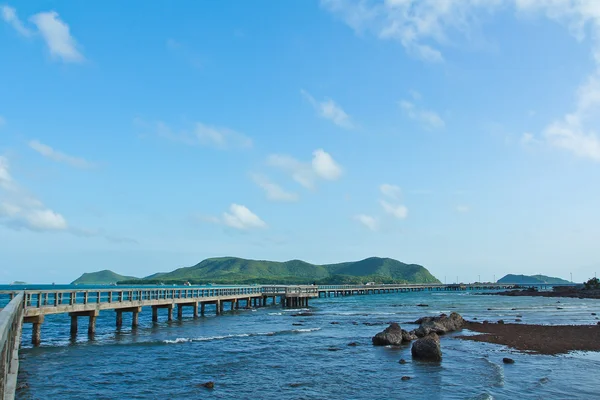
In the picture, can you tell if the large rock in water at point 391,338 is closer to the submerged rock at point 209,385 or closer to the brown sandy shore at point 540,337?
A: the brown sandy shore at point 540,337

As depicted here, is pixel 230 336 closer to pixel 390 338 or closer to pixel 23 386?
pixel 390 338

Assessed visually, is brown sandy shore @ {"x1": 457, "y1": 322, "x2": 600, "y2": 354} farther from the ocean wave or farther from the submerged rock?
the submerged rock

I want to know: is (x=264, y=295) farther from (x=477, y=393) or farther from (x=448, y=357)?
(x=477, y=393)

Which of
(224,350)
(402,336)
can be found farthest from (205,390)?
(402,336)

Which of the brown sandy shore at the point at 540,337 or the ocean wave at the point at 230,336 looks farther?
the ocean wave at the point at 230,336

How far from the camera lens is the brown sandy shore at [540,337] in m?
32.0

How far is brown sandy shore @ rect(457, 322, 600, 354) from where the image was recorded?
105 feet

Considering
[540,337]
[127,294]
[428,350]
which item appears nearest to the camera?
[428,350]

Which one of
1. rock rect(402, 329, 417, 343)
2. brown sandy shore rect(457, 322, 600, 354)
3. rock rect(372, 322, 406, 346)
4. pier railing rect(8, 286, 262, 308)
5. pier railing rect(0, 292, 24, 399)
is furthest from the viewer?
rock rect(402, 329, 417, 343)

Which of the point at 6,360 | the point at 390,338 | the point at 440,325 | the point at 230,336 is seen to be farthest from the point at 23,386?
the point at 440,325

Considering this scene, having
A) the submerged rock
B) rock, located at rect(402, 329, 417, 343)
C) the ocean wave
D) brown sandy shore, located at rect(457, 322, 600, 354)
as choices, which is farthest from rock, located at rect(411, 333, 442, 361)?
the ocean wave

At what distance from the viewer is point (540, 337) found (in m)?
36.8

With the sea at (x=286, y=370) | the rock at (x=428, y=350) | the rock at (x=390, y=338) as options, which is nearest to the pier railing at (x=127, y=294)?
the sea at (x=286, y=370)

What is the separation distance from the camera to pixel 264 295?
82500 millimetres
